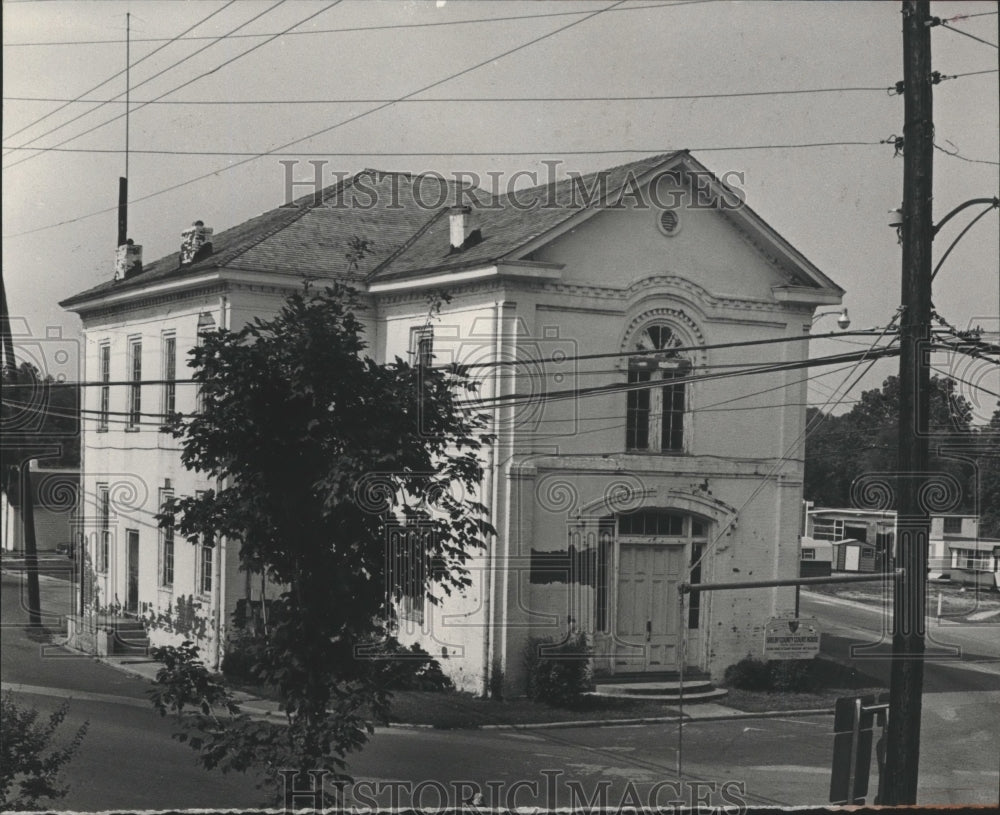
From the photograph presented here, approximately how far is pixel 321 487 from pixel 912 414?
11.2 feet

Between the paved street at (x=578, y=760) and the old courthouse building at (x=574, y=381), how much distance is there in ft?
1.40

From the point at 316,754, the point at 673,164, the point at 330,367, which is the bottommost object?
the point at 316,754

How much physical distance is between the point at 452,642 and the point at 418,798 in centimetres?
86

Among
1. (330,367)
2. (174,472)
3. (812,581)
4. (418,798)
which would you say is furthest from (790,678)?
(174,472)

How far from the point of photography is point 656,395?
686 cm

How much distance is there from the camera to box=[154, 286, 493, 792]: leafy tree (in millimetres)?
5898

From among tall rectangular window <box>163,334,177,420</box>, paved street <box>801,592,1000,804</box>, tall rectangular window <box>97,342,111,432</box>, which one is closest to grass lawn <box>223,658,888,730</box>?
paved street <box>801,592,1000,804</box>

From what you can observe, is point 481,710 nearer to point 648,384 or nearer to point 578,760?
point 578,760

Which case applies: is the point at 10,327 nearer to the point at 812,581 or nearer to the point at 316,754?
the point at 316,754

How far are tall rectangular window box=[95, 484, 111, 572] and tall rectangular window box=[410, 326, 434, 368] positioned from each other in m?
2.32

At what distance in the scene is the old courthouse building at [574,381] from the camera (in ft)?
21.6

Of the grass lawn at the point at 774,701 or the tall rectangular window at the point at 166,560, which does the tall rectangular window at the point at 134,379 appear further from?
the grass lawn at the point at 774,701

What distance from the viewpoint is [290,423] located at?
238 inches

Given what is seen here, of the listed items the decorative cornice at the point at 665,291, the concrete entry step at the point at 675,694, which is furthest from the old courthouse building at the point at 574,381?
the concrete entry step at the point at 675,694
